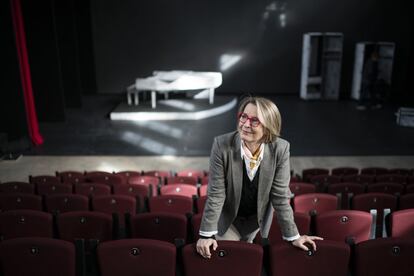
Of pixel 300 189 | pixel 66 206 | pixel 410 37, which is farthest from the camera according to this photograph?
pixel 410 37

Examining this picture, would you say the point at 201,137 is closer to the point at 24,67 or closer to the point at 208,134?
the point at 208,134

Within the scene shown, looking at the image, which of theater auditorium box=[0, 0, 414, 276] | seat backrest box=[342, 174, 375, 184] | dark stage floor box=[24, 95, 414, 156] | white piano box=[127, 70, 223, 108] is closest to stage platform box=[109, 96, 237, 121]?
theater auditorium box=[0, 0, 414, 276]

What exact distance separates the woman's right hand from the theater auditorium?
0.01 m

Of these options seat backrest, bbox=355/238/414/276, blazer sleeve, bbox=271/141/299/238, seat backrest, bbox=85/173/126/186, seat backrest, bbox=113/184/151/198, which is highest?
blazer sleeve, bbox=271/141/299/238

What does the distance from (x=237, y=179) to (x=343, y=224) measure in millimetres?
1194

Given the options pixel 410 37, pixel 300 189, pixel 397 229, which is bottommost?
pixel 300 189

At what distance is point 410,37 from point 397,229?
12.8 meters

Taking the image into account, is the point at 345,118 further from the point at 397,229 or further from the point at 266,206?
the point at 266,206

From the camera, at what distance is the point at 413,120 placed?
9984 millimetres

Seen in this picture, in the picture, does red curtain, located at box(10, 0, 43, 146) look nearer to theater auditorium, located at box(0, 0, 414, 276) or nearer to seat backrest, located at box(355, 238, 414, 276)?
theater auditorium, located at box(0, 0, 414, 276)

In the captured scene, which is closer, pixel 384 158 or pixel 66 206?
pixel 66 206

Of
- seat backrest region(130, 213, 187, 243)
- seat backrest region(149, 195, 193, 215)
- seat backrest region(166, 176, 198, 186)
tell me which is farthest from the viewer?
seat backrest region(166, 176, 198, 186)

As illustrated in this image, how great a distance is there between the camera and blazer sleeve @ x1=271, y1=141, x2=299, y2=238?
82.6 inches

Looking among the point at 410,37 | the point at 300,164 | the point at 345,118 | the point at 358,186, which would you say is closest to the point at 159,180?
the point at 358,186
